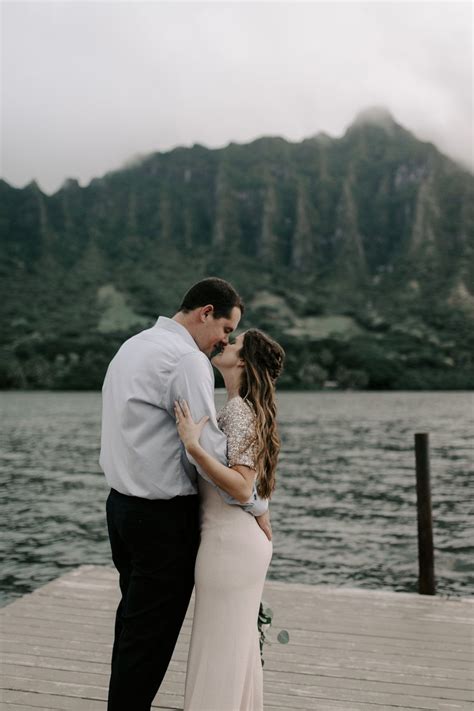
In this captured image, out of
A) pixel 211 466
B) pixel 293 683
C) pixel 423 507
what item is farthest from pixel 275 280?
pixel 211 466

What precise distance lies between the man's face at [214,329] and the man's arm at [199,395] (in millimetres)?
171

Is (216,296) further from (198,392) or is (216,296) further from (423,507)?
(423,507)

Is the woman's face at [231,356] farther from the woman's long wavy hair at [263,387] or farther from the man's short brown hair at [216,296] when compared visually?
the man's short brown hair at [216,296]

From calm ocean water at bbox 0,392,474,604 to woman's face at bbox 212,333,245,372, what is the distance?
31.8 ft

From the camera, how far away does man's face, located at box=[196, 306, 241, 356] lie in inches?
130

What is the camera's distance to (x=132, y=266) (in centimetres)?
15288

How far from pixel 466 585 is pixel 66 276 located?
465 feet

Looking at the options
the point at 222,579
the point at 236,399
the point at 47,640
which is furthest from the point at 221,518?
the point at 47,640

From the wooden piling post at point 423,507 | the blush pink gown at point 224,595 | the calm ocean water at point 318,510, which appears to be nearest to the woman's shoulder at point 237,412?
the blush pink gown at point 224,595

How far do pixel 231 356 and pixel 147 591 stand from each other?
109 centimetres

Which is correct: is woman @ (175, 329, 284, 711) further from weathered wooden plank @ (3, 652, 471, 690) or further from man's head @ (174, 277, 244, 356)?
weathered wooden plank @ (3, 652, 471, 690)

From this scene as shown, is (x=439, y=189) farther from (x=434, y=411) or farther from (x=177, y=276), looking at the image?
(x=434, y=411)

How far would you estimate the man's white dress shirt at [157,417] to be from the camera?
3.13 meters

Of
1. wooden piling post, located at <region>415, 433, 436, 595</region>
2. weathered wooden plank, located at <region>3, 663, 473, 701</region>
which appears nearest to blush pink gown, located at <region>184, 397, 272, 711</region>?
weathered wooden plank, located at <region>3, 663, 473, 701</region>
